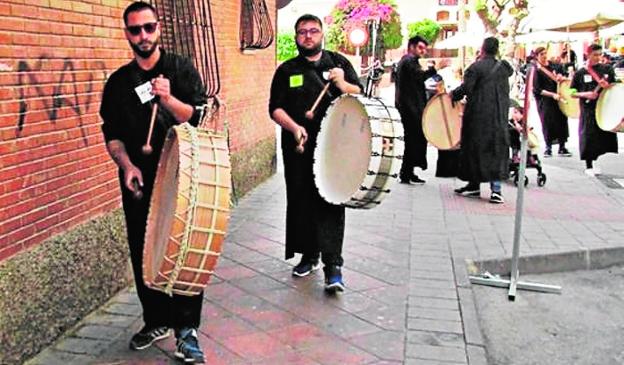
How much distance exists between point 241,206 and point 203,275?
454cm

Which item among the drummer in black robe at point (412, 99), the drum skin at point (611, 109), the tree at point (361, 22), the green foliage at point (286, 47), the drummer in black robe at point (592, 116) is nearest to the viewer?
the drummer in black robe at point (412, 99)

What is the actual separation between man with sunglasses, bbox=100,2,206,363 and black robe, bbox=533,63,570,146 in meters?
9.63

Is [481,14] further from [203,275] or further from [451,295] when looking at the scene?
[203,275]

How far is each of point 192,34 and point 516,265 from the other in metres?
3.48

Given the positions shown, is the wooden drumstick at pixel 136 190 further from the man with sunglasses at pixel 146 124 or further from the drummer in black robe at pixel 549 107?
the drummer in black robe at pixel 549 107

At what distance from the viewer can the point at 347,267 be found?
5582 millimetres

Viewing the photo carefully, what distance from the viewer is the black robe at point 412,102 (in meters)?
9.11

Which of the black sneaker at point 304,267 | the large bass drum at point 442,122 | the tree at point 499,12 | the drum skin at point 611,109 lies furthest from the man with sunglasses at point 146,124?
the tree at point 499,12

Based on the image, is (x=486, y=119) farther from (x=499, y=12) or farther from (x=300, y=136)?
(x=499, y=12)

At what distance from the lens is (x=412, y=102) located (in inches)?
364

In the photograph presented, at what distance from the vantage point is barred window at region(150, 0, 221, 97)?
19.5ft

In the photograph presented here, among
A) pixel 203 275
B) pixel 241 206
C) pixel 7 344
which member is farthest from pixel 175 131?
pixel 241 206

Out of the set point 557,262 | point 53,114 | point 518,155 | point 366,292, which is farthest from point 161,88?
point 518,155

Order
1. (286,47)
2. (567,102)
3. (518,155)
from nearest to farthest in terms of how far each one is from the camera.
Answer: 1. (518,155)
2. (567,102)
3. (286,47)
